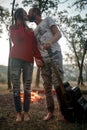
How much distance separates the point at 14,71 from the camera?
6.78 m

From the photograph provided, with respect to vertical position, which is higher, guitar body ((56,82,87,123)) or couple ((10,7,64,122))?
couple ((10,7,64,122))

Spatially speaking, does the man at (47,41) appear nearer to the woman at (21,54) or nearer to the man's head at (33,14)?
the man's head at (33,14)

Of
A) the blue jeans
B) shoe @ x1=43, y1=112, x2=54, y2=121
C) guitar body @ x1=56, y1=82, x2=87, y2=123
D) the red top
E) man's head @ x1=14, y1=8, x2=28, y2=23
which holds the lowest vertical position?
shoe @ x1=43, y1=112, x2=54, y2=121

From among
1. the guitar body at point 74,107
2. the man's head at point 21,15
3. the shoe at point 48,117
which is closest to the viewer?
the guitar body at point 74,107

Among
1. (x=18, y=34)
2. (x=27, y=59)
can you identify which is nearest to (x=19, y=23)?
(x=18, y=34)

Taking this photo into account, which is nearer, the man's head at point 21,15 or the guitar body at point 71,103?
the guitar body at point 71,103

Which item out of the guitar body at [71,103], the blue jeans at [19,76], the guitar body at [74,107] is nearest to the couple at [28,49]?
the blue jeans at [19,76]

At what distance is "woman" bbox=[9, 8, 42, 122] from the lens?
677 centimetres

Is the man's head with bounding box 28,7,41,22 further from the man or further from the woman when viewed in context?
the woman

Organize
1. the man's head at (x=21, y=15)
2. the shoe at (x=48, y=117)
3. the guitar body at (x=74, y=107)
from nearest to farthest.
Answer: the guitar body at (x=74, y=107), the man's head at (x=21, y=15), the shoe at (x=48, y=117)

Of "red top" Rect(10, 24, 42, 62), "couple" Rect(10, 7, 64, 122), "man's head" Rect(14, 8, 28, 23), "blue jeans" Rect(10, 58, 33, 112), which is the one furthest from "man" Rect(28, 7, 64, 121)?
"blue jeans" Rect(10, 58, 33, 112)

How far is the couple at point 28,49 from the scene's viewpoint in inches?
267

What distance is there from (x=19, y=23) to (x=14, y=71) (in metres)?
1.11

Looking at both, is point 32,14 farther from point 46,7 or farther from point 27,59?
point 46,7
